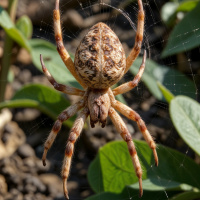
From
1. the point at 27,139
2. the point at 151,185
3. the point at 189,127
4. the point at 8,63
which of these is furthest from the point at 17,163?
the point at 189,127

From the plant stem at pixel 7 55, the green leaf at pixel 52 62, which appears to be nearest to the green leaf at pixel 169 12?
the green leaf at pixel 52 62

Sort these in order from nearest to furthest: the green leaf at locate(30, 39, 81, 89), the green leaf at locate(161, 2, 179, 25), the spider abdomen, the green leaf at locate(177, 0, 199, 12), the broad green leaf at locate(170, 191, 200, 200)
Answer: the spider abdomen, the broad green leaf at locate(170, 191, 200, 200), the green leaf at locate(30, 39, 81, 89), the green leaf at locate(177, 0, 199, 12), the green leaf at locate(161, 2, 179, 25)

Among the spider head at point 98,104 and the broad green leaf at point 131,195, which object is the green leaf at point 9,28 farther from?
the broad green leaf at point 131,195

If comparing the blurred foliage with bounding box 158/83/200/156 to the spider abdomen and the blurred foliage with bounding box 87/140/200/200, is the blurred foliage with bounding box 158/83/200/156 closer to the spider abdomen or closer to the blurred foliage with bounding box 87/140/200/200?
the blurred foliage with bounding box 87/140/200/200

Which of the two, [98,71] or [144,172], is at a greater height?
[98,71]

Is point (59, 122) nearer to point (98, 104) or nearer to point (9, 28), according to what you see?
point (98, 104)

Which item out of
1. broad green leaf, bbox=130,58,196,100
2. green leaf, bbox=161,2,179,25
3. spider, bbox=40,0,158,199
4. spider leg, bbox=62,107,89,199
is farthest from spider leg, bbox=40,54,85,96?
green leaf, bbox=161,2,179,25

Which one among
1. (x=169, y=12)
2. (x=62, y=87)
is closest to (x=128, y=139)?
(x=62, y=87)
